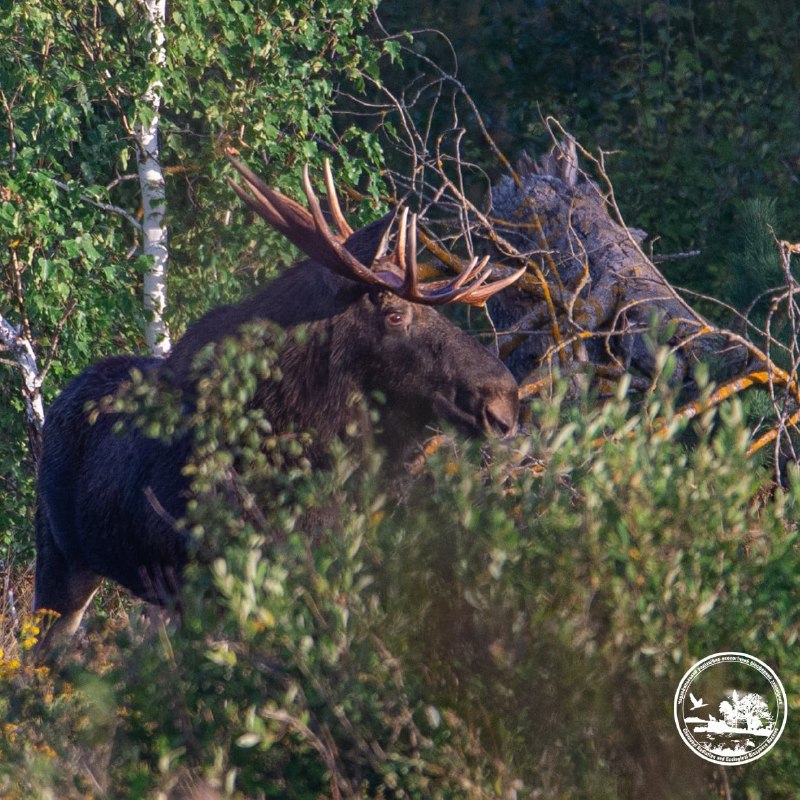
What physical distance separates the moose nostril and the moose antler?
510 mm

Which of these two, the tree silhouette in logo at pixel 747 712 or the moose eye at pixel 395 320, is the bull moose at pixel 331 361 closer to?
the moose eye at pixel 395 320

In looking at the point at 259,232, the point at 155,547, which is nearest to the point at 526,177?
the point at 259,232

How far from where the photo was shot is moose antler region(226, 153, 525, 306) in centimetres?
570

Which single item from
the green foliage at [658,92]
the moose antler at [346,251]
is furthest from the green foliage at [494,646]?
the green foliage at [658,92]

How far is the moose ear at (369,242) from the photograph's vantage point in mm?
5941

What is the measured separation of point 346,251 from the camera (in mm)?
5734

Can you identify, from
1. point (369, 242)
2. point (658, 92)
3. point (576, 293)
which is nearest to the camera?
point (369, 242)

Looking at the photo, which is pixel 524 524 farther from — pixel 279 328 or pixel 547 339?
pixel 547 339

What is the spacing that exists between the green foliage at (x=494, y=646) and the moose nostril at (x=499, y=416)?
186cm

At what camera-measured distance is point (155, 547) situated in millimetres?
5910

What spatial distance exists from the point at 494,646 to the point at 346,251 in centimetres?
268

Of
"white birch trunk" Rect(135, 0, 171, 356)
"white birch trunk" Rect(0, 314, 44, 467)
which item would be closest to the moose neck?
"white birch trunk" Rect(0, 314, 44, 467)

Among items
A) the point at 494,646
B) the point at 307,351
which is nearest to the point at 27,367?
the point at 307,351

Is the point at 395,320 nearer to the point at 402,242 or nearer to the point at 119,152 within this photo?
the point at 402,242
